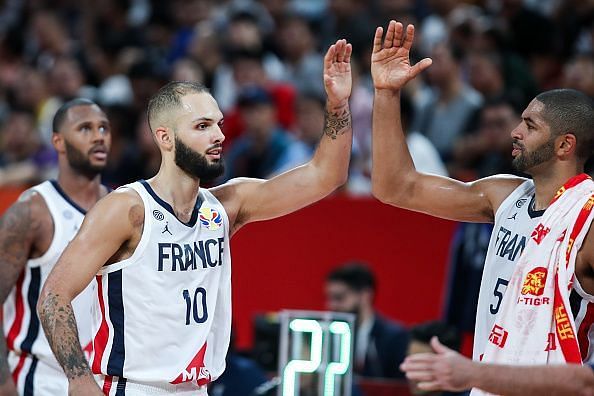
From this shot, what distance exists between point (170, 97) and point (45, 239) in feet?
5.25

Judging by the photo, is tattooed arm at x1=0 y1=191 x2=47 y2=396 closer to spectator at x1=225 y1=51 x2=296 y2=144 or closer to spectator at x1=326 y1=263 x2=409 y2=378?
spectator at x1=326 y1=263 x2=409 y2=378

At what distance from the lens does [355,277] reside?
9.88 m

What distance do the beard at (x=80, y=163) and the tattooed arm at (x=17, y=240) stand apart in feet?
1.03

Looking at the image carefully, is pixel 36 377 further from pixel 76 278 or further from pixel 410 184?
pixel 410 184

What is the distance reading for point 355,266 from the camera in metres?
9.98

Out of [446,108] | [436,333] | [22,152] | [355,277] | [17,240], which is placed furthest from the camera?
[22,152]

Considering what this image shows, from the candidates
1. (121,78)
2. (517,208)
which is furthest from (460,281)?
(121,78)

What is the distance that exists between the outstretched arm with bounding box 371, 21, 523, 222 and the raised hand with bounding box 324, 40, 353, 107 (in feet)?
0.62

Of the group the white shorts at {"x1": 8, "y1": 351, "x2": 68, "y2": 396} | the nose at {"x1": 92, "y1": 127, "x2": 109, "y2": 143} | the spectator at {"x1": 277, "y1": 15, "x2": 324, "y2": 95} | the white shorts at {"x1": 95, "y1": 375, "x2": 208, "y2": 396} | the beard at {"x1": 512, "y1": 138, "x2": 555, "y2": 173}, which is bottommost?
the white shorts at {"x1": 8, "y1": 351, "x2": 68, "y2": 396}

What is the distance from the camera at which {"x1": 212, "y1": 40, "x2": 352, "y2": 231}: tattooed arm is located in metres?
6.71

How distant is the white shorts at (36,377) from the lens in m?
7.40

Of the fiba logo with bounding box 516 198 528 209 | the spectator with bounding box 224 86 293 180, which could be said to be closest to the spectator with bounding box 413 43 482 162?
the spectator with bounding box 224 86 293 180

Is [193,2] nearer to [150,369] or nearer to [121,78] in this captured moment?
[121,78]

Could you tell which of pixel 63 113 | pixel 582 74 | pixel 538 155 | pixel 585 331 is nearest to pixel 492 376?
pixel 585 331
